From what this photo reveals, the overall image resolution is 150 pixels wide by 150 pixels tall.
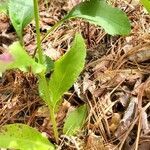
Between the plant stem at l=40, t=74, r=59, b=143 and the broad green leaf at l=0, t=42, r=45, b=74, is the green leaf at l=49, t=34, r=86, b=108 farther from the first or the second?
the broad green leaf at l=0, t=42, r=45, b=74

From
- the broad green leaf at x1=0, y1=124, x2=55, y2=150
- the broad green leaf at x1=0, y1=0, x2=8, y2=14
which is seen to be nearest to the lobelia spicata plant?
the broad green leaf at x1=0, y1=124, x2=55, y2=150

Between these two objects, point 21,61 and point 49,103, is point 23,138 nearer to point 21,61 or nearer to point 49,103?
point 49,103

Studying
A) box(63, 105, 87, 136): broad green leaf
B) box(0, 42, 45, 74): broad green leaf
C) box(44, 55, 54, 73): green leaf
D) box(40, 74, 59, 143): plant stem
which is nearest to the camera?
box(0, 42, 45, 74): broad green leaf

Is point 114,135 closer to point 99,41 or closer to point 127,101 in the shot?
point 127,101

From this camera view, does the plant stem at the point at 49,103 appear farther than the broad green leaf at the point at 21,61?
Yes

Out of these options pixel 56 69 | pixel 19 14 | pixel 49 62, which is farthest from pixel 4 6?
pixel 56 69

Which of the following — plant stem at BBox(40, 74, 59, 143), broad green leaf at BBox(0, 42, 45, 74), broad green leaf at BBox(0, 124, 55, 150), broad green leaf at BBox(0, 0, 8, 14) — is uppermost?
broad green leaf at BBox(0, 0, 8, 14)

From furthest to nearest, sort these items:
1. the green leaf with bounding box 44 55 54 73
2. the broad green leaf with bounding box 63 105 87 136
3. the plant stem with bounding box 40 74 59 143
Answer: the green leaf with bounding box 44 55 54 73 < the broad green leaf with bounding box 63 105 87 136 < the plant stem with bounding box 40 74 59 143

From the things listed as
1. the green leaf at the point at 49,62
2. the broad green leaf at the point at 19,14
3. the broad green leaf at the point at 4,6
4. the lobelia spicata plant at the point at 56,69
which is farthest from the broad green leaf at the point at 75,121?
the broad green leaf at the point at 4,6

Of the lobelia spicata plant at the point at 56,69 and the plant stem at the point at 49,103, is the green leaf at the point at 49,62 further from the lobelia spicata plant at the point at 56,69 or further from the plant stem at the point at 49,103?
the plant stem at the point at 49,103
